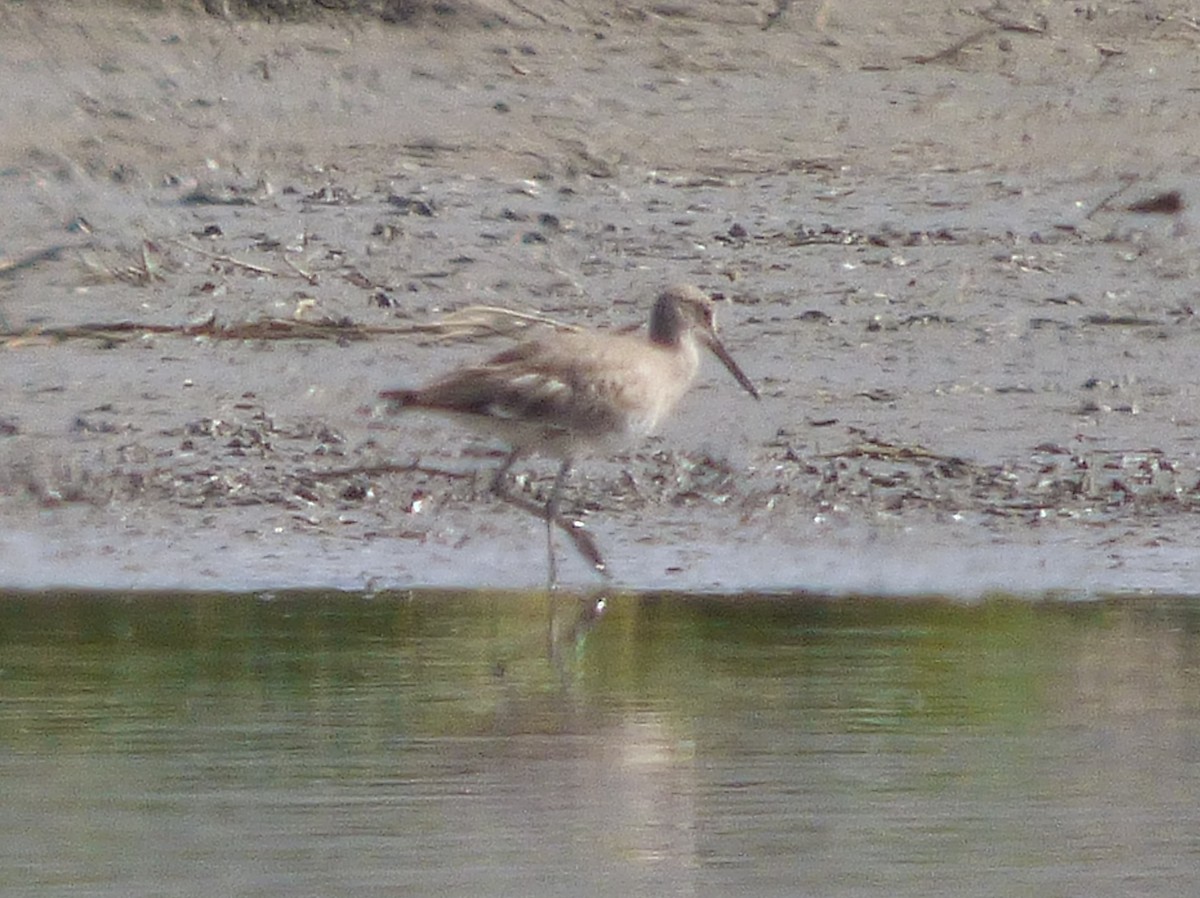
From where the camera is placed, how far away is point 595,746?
621cm

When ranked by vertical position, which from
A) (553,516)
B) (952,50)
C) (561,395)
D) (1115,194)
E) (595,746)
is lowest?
(595,746)

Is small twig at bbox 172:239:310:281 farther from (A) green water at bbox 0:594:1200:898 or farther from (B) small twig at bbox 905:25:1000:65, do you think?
(B) small twig at bbox 905:25:1000:65

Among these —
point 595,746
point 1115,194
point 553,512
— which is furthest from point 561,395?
point 1115,194

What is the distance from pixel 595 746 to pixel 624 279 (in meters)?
4.73

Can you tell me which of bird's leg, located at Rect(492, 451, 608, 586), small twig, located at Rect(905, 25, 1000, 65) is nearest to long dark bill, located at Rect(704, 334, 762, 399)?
bird's leg, located at Rect(492, 451, 608, 586)

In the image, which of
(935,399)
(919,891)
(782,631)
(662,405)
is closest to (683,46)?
(935,399)

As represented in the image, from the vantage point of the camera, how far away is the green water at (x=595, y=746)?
5.38 metres

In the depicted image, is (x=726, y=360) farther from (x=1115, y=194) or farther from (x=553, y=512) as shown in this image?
(x=1115, y=194)

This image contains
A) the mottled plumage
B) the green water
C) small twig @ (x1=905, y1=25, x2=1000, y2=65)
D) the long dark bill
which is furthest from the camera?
small twig @ (x1=905, y1=25, x2=1000, y2=65)

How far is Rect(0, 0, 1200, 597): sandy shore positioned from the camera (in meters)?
8.52

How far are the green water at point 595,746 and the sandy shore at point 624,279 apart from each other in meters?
0.58

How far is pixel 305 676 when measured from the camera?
6.82 m

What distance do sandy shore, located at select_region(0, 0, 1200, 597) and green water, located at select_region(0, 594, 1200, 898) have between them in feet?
1.89

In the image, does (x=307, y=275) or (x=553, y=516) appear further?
(x=307, y=275)
